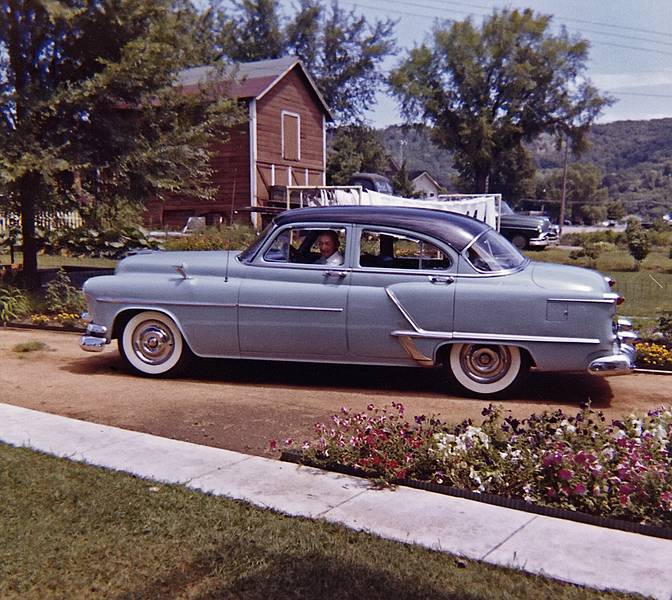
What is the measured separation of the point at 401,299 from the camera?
7.71 meters

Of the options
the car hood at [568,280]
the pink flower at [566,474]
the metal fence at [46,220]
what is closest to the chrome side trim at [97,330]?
the car hood at [568,280]

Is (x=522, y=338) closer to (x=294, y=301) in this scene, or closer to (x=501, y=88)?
(x=294, y=301)

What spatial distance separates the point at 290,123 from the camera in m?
35.2

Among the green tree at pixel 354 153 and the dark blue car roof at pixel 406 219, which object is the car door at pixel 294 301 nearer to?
the dark blue car roof at pixel 406 219

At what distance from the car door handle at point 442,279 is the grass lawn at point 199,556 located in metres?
3.57

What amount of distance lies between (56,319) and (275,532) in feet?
28.8

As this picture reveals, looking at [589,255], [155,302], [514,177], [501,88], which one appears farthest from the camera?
[514,177]

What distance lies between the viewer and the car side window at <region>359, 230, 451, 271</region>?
25.7 feet

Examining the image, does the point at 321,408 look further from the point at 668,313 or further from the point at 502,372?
the point at 668,313

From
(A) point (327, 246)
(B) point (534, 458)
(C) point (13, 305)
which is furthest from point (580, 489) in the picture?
(C) point (13, 305)

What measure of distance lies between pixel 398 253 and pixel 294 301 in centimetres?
116

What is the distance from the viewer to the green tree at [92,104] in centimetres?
1291

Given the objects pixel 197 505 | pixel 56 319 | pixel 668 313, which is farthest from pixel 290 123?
pixel 197 505

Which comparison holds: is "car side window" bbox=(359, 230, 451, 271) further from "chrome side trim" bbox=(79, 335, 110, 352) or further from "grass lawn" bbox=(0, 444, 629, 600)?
"grass lawn" bbox=(0, 444, 629, 600)
